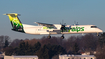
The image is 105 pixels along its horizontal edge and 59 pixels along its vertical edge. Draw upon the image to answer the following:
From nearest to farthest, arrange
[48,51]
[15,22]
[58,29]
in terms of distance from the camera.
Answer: [58,29] < [15,22] < [48,51]

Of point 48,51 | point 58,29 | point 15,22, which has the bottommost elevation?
point 48,51

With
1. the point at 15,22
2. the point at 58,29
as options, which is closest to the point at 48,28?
the point at 58,29

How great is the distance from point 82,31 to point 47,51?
1056 inches

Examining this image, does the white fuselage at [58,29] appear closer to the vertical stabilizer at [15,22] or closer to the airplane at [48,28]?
the airplane at [48,28]

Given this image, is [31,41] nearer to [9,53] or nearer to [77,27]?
[9,53]

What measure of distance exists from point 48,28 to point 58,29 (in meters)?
2.24

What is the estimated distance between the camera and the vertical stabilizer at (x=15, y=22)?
153ft

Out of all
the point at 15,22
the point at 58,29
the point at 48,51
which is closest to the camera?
the point at 58,29

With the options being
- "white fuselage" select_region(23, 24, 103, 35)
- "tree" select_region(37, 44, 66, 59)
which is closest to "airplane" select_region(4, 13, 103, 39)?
"white fuselage" select_region(23, 24, 103, 35)

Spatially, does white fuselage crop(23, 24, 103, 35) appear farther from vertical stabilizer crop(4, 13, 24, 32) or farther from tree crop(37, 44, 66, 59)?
tree crop(37, 44, 66, 59)

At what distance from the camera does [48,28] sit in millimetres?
44562

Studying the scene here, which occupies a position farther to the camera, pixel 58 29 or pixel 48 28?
pixel 48 28

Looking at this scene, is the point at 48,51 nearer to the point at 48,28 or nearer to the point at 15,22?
the point at 15,22

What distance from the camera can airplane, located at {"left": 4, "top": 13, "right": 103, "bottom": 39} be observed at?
42.4m
